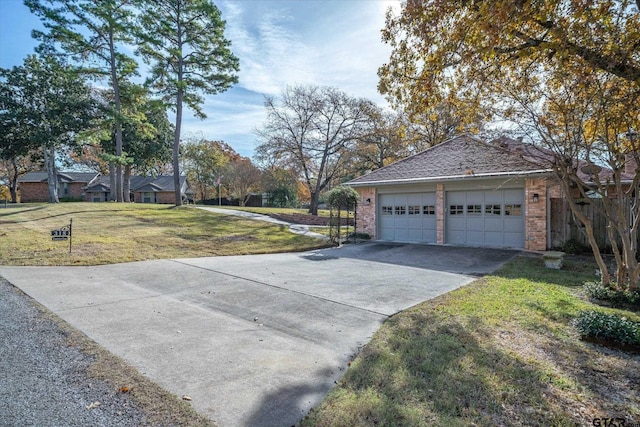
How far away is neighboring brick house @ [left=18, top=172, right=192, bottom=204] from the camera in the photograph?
37.8 m

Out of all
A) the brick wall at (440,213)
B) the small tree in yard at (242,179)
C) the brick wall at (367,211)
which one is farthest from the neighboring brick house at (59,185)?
the brick wall at (440,213)

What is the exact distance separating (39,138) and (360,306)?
1077 inches

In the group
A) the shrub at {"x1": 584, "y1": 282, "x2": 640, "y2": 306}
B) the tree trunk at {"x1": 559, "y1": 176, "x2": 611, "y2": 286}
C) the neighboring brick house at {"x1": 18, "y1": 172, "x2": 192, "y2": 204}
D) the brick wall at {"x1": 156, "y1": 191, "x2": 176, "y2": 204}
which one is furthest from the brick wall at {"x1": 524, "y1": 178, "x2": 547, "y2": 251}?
the brick wall at {"x1": 156, "y1": 191, "x2": 176, "y2": 204}

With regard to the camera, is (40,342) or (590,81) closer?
(40,342)

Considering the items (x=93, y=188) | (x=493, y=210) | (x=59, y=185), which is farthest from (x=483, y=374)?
(x=59, y=185)

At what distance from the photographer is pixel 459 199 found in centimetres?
1252

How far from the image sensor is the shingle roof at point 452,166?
35.6ft

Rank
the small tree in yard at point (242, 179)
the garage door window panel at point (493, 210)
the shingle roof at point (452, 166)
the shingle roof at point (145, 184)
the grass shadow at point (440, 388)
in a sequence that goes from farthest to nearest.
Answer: the small tree in yard at point (242, 179) → the shingle roof at point (145, 184) → the garage door window panel at point (493, 210) → the shingle roof at point (452, 166) → the grass shadow at point (440, 388)

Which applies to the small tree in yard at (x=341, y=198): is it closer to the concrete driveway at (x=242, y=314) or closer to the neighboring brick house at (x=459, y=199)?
the neighboring brick house at (x=459, y=199)

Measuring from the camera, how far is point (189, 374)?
321cm

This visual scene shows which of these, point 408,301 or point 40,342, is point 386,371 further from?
point 40,342

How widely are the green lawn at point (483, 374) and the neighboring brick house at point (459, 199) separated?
5813 millimetres

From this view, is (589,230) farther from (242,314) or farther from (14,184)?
(14,184)

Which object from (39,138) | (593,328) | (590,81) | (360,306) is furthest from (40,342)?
(39,138)
